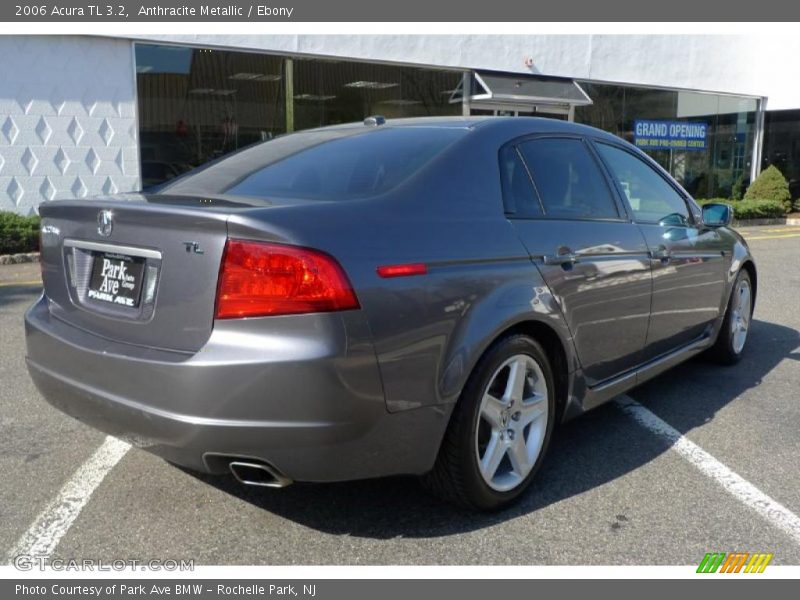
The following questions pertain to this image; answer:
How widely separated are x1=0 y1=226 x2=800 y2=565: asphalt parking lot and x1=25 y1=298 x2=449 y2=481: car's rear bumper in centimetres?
43

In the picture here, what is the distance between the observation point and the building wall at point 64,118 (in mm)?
11219

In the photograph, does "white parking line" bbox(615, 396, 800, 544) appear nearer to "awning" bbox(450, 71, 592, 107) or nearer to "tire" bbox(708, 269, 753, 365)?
"tire" bbox(708, 269, 753, 365)

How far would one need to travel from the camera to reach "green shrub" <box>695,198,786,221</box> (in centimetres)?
1844

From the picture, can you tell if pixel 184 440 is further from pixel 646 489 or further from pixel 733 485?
pixel 733 485

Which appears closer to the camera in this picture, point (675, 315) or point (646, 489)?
point (646, 489)

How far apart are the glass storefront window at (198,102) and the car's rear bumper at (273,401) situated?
10720 mm

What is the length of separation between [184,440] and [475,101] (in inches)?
565

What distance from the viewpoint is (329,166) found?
3.22m

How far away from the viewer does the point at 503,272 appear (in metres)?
3.00

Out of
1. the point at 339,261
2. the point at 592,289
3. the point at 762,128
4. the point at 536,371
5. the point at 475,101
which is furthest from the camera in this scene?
the point at 762,128

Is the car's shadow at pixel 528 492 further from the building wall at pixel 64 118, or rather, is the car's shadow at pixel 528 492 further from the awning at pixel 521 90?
the awning at pixel 521 90

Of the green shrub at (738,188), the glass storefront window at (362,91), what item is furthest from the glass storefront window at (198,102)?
the green shrub at (738,188)

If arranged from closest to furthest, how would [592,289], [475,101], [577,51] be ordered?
1. [592,289]
2. [475,101]
3. [577,51]

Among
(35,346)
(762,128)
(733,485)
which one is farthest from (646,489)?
(762,128)
